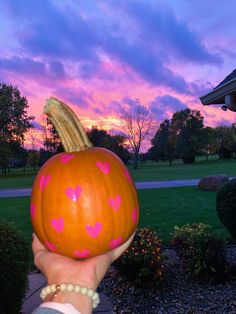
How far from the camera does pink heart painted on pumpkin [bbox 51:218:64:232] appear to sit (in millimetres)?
1541

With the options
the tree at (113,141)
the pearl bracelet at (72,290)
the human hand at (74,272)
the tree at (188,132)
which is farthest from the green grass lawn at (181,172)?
the pearl bracelet at (72,290)

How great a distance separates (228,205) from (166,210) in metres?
5.96

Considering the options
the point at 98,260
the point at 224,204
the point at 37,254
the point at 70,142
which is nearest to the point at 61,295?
the point at 98,260

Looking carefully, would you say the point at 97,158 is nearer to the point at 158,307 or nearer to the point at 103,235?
the point at 103,235

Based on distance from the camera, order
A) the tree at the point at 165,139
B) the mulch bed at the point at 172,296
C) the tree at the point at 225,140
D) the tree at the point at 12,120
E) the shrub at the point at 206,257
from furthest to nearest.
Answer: the tree at the point at 225,140, the tree at the point at 165,139, the tree at the point at 12,120, the shrub at the point at 206,257, the mulch bed at the point at 172,296

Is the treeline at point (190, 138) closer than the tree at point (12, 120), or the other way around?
the tree at point (12, 120)

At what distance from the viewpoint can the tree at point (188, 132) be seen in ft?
228

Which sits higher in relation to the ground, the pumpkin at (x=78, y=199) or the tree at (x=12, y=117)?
the tree at (x=12, y=117)

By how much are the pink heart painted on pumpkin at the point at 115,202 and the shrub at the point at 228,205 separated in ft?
18.6

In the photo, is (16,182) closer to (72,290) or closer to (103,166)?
(103,166)

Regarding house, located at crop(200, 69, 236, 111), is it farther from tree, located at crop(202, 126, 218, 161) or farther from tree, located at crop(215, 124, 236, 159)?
tree, located at crop(215, 124, 236, 159)

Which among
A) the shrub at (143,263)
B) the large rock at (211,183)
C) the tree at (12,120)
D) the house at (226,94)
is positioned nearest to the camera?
the shrub at (143,263)

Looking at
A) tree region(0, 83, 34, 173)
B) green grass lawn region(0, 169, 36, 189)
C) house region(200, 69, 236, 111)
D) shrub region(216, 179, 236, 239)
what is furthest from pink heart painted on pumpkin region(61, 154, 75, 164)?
tree region(0, 83, 34, 173)

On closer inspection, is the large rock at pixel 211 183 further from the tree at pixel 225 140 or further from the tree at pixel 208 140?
the tree at pixel 225 140
